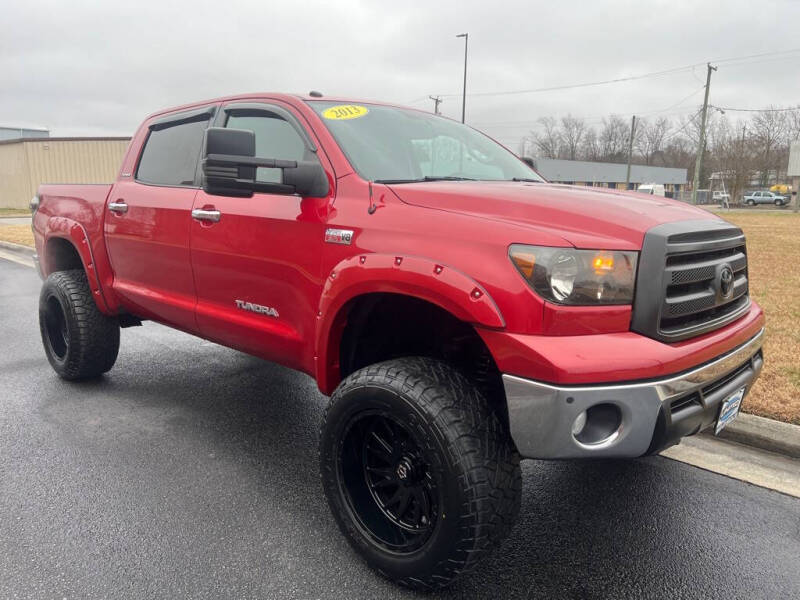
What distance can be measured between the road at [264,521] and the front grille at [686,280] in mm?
985

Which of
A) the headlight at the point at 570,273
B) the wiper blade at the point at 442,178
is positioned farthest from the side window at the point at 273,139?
the headlight at the point at 570,273

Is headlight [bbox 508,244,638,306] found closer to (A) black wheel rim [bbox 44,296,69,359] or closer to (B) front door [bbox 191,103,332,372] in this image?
(B) front door [bbox 191,103,332,372]

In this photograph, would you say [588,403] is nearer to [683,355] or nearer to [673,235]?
[683,355]

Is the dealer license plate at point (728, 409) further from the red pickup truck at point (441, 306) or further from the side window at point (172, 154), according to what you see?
the side window at point (172, 154)

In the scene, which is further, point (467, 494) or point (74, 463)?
point (74, 463)

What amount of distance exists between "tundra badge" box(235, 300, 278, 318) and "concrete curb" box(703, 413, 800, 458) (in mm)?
2419

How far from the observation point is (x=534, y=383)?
196 cm

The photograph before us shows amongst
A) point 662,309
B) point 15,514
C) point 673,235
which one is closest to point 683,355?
point 662,309

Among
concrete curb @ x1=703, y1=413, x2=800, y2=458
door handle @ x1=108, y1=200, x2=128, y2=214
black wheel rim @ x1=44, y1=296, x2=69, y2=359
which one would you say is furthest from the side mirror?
black wheel rim @ x1=44, y1=296, x2=69, y2=359

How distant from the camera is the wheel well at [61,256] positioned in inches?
184

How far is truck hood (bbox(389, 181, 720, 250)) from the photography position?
6.87ft

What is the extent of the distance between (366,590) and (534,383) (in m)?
1.04

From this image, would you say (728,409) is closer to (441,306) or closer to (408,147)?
(441,306)

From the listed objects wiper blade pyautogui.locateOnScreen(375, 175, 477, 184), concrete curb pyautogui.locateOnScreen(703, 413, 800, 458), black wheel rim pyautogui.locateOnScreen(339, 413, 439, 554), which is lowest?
concrete curb pyautogui.locateOnScreen(703, 413, 800, 458)
